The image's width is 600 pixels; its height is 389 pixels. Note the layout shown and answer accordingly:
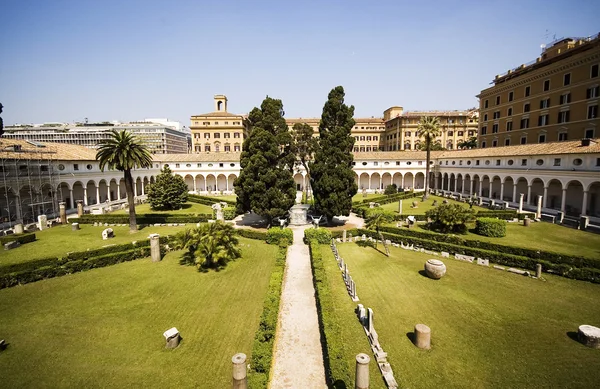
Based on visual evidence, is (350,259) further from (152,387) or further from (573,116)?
(573,116)

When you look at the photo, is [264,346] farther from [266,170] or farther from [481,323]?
[266,170]

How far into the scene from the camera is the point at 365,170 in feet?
207

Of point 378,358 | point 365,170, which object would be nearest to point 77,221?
point 378,358

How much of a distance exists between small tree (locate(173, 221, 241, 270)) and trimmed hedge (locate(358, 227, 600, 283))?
48.0 ft

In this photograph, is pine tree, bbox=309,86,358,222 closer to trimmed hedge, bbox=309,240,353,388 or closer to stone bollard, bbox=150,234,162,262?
trimmed hedge, bbox=309,240,353,388

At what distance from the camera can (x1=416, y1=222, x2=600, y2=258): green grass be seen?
2331cm

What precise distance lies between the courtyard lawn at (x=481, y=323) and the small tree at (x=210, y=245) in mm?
7786

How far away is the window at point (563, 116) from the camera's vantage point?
43219 millimetres

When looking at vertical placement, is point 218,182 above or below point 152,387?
above

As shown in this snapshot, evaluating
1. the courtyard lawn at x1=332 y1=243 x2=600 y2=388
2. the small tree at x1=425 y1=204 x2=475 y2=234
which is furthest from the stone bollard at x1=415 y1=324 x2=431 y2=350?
the small tree at x1=425 y1=204 x2=475 y2=234

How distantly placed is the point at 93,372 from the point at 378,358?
10.7 metres

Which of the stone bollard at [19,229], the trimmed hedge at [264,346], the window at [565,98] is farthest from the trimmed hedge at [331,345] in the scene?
the window at [565,98]

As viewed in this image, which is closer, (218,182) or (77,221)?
(77,221)

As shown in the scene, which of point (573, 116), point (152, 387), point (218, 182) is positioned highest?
point (573, 116)
